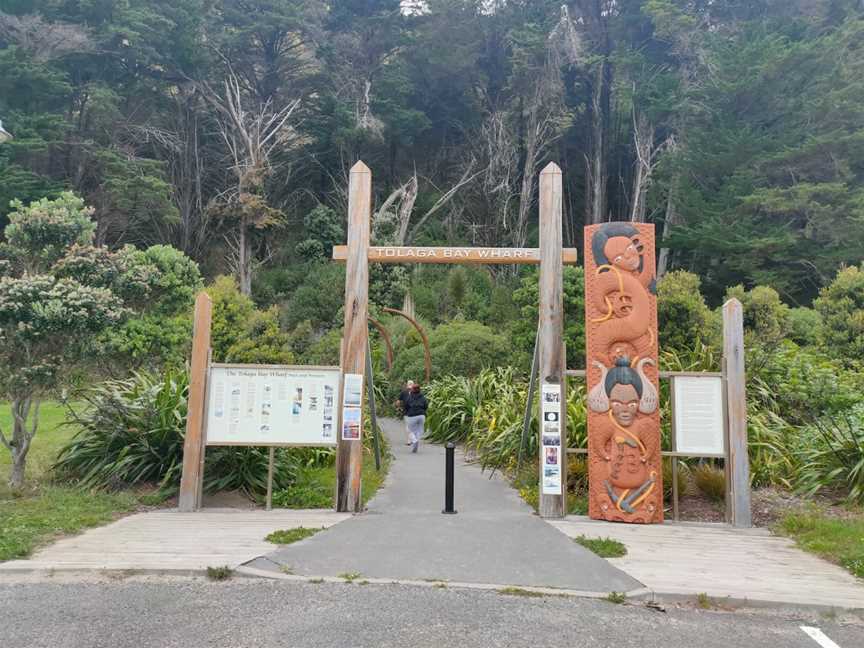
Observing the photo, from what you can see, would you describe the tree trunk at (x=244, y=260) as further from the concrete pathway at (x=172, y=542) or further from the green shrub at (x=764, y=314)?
the concrete pathway at (x=172, y=542)

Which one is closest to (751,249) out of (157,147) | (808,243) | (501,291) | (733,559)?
(808,243)

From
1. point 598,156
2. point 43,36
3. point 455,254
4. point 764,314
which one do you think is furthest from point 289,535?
point 43,36

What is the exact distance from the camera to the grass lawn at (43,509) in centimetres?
578

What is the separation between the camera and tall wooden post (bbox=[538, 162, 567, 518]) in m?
7.46

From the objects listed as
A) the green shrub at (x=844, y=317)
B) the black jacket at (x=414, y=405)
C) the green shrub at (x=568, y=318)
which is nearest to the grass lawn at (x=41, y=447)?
the black jacket at (x=414, y=405)

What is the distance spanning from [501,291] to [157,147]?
18.8m

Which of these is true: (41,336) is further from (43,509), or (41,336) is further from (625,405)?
(625,405)

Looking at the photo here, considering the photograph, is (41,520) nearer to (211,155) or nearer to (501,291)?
(501,291)

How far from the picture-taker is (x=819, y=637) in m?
4.05

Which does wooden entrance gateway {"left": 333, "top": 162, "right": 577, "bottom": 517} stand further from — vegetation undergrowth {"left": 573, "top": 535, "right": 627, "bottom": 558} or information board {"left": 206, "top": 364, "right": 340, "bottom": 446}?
vegetation undergrowth {"left": 573, "top": 535, "right": 627, "bottom": 558}

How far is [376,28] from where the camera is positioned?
34812mm

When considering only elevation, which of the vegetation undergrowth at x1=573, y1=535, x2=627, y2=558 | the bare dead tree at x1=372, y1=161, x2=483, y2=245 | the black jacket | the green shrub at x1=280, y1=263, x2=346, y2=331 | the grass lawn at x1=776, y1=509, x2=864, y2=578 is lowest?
the vegetation undergrowth at x1=573, y1=535, x2=627, y2=558

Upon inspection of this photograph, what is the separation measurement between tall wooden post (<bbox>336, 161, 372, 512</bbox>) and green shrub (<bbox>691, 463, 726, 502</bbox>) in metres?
4.33

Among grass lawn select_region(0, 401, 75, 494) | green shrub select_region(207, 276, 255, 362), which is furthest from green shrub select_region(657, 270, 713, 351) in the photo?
grass lawn select_region(0, 401, 75, 494)
